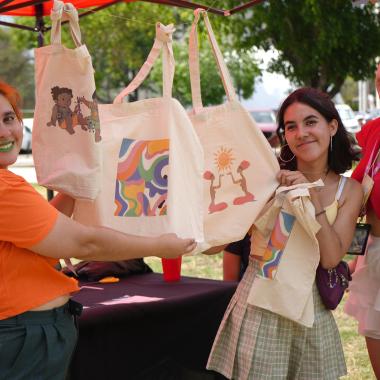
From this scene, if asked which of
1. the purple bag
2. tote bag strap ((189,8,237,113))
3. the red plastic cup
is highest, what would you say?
tote bag strap ((189,8,237,113))

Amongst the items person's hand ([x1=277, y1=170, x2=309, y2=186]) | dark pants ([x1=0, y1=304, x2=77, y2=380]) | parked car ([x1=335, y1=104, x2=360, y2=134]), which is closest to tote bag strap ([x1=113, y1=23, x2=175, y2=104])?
person's hand ([x1=277, y1=170, x2=309, y2=186])

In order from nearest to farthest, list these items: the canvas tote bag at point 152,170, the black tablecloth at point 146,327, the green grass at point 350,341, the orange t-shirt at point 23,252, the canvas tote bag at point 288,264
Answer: the orange t-shirt at point 23,252 → the canvas tote bag at point 152,170 → the canvas tote bag at point 288,264 → the black tablecloth at point 146,327 → the green grass at point 350,341

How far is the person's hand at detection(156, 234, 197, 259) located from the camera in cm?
204

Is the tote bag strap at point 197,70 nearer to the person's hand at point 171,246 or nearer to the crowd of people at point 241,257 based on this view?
the crowd of people at point 241,257

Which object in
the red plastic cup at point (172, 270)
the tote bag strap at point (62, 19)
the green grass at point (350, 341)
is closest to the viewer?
the tote bag strap at point (62, 19)

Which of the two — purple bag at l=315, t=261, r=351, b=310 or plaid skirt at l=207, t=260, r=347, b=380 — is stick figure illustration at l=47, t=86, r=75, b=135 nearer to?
plaid skirt at l=207, t=260, r=347, b=380

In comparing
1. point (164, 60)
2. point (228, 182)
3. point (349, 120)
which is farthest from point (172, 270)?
point (349, 120)

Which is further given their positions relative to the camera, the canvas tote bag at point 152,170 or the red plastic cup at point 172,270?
the red plastic cup at point 172,270

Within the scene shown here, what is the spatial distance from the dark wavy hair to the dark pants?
1097 mm

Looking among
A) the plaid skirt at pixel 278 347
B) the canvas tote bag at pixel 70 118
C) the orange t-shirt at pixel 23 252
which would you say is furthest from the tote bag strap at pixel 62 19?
the plaid skirt at pixel 278 347

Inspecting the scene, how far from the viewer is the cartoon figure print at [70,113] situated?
2.07 metres

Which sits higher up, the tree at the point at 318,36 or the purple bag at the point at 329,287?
the tree at the point at 318,36

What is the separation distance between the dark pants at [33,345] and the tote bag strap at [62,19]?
Result: 2.57 ft

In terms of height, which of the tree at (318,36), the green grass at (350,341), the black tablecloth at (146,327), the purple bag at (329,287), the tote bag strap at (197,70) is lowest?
the green grass at (350,341)
